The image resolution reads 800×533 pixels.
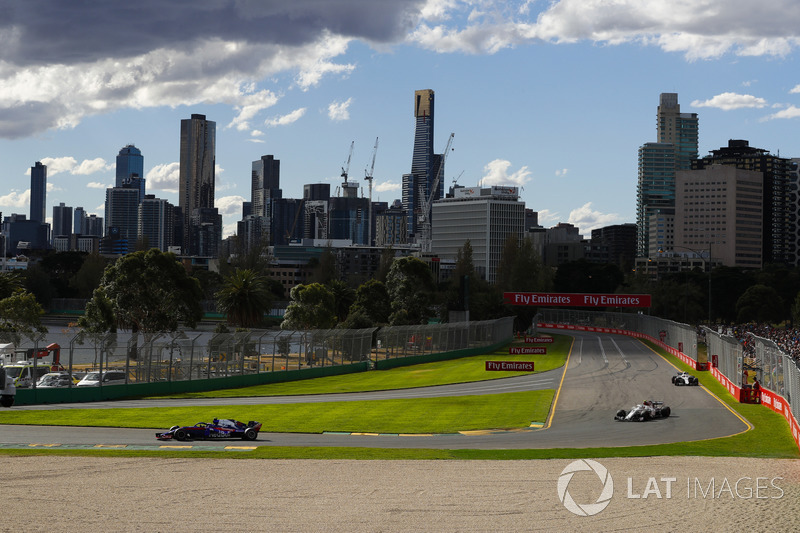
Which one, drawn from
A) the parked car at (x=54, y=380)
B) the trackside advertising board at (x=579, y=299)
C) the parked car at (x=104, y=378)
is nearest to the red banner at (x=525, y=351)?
the trackside advertising board at (x=579, y=299)

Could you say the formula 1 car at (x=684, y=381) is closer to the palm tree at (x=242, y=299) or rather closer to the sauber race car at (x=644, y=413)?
the sauber race car at (x=644, y=413)

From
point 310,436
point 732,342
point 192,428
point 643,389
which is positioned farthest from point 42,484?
point 732,342

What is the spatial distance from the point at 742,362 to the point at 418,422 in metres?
22.2

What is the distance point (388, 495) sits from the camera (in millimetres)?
23859

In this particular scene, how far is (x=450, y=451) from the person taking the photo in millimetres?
32656

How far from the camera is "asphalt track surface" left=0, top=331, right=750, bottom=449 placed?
115 ft

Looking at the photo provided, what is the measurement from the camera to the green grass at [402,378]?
192ft

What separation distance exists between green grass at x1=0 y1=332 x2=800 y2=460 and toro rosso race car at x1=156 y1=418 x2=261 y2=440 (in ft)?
8.69

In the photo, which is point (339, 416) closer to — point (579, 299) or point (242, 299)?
point (242, 299)

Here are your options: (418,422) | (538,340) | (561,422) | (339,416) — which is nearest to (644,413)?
(561,422)

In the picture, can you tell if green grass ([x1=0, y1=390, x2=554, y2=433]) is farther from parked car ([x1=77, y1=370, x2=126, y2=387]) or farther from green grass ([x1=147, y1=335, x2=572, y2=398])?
green grass ([x1=147, y1=335, x2=572, y2=398])

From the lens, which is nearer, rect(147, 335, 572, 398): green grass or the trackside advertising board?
rect(147, 335, 572, 398): green grass

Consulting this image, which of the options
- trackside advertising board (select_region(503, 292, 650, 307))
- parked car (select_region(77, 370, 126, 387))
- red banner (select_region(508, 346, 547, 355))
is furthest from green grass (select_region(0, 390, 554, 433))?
trackside advertising board (select_region(503, 292, 650, 307))

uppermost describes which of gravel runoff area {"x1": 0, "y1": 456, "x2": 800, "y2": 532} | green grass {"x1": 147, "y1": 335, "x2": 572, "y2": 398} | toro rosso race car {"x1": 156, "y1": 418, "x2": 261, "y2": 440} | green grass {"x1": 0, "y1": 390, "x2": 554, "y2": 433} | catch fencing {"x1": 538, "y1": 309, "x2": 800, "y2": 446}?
catch fencing {"x1": 538, "y1": 309, "x2": 800, "y2": 446}
